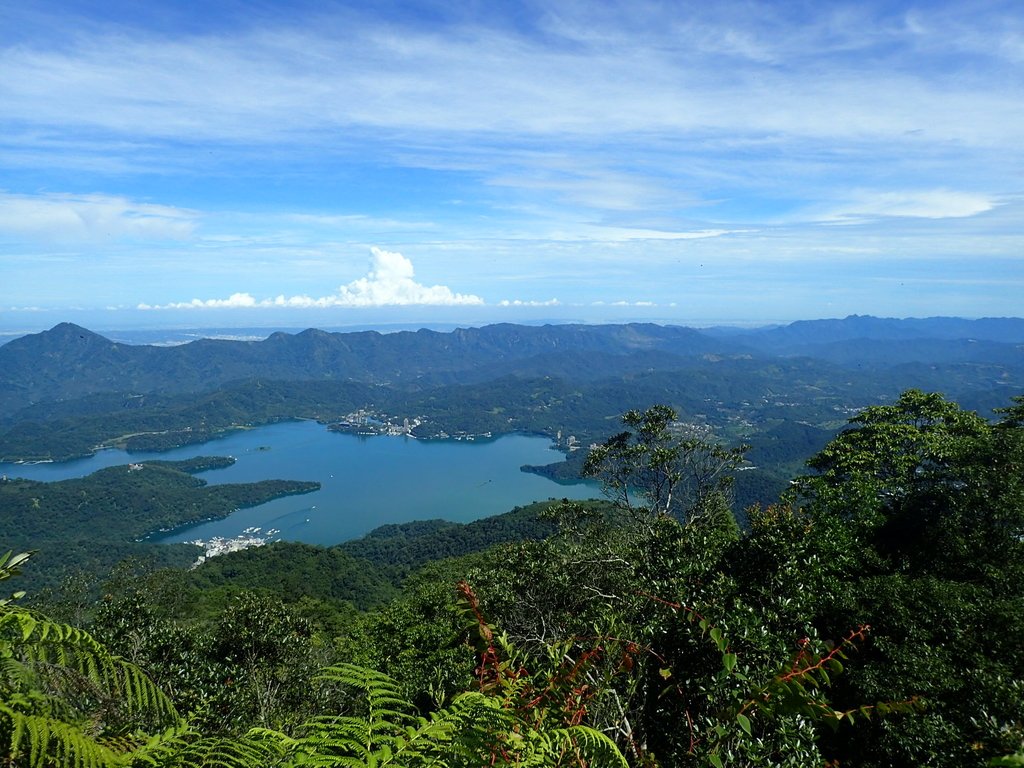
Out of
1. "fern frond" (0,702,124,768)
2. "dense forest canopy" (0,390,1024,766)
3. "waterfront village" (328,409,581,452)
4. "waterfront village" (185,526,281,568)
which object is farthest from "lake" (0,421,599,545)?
"fern frond" (0,702,124,768)

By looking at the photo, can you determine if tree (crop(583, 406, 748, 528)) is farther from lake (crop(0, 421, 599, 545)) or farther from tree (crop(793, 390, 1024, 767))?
lake (crop(0, 421, 599, 545))

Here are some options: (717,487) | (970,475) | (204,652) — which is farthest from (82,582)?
(970,475)

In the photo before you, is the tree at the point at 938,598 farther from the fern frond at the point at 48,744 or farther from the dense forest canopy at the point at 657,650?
the fern frond at the point at 48,744

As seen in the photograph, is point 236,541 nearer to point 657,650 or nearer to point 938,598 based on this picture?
point 657,650

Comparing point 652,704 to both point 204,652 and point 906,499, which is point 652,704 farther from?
point 204,652

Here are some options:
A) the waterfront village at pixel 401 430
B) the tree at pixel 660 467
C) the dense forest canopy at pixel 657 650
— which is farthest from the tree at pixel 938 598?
the waterfront village at pixel 401 430

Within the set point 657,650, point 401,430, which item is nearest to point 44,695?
point 657,650

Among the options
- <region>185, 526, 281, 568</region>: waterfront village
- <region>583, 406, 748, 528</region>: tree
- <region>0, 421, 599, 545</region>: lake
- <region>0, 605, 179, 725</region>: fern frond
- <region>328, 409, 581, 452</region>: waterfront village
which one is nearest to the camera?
<region>0, 605, 179, 725</region>: fern frond

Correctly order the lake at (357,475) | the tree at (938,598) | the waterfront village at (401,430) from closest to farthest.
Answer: the tree at (938,598) < the lake at (357,475) < the waterfront village at (401,430)
